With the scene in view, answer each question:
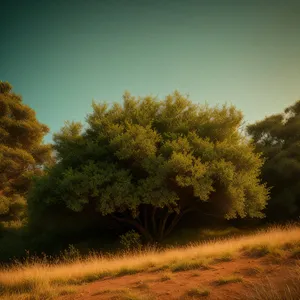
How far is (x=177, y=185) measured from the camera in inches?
650

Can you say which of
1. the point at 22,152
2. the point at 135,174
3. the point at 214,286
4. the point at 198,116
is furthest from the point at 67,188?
the point at 22,152

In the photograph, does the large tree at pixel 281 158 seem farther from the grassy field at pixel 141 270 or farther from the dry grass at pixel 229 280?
the dry grass at pixel 229 280

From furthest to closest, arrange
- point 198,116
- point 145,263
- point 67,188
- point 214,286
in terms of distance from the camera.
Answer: point 198,116, point 67,188, point 145,263, point 214,286

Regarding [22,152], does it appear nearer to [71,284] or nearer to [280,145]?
[71,284]

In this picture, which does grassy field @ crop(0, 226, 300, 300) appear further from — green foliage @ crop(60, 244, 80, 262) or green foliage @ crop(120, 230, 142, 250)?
green foliage @ crop(120, 230, 142, 250)

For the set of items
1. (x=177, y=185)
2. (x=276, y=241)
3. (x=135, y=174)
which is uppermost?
(x=135, y=174)

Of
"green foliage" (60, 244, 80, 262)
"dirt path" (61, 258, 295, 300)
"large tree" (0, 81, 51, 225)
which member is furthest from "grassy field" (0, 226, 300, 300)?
"large tree" (0, 81, 51, 225)

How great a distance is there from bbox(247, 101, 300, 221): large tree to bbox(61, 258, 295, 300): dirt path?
1748cm

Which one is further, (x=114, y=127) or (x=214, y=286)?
(x=114, y=127)

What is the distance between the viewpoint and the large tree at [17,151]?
2691 cm

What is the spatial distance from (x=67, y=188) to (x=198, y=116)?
409 inches

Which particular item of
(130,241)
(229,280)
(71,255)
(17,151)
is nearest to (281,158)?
(130,241)

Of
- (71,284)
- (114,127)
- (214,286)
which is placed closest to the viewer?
(214,286)

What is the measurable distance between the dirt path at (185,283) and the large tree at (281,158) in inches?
688
